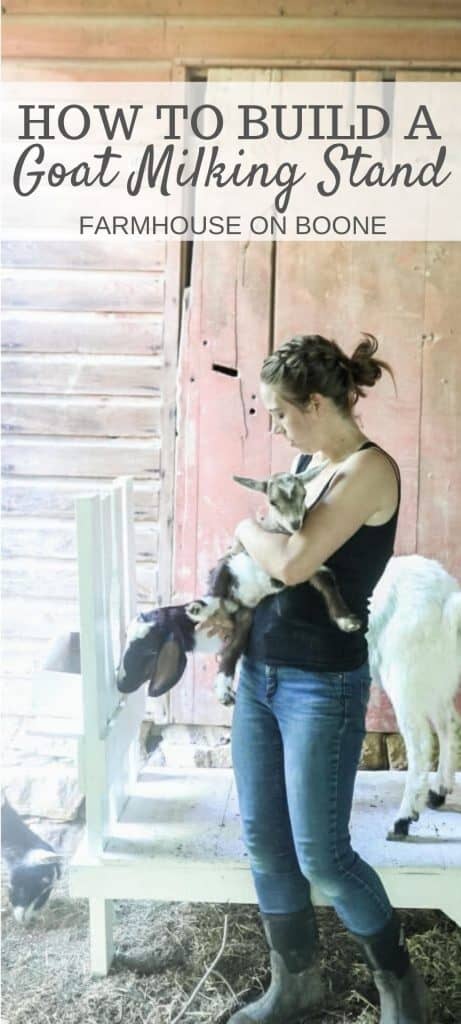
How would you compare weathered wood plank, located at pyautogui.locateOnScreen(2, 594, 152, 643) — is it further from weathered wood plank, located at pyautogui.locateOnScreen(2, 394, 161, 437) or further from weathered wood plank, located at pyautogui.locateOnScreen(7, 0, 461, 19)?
weathered wood plank, located at pyautogui.locateOnScreen(7, 0, 461, 19)

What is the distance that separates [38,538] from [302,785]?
5.28 feet

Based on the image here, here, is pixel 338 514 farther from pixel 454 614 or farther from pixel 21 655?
pixel 21 655

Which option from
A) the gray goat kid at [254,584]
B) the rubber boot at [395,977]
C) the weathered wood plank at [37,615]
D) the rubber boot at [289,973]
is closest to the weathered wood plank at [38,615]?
the weathered wood plank at [37,615]

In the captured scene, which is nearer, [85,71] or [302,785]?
[302,785]

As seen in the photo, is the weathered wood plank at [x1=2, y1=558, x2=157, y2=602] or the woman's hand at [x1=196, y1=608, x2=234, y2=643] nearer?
the woman's hand at [x1=196, y1=608, x2=234, y2=643]

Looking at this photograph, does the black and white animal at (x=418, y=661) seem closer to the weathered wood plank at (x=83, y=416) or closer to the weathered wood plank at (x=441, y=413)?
the weathered wood plank at (x=441, y=413)

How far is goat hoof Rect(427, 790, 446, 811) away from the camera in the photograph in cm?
281

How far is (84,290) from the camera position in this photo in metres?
3.27

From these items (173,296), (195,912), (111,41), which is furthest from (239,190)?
(195,912)

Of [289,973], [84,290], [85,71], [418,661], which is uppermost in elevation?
[85,71]

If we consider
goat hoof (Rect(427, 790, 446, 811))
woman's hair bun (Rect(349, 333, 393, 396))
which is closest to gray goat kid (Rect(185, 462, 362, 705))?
woman's hair bun (Rect(349, 333, 393, 396))

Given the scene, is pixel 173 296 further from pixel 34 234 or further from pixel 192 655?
pixel 192 655

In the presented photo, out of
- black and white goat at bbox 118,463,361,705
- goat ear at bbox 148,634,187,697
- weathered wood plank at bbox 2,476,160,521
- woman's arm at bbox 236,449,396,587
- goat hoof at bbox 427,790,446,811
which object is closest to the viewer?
woman's arm at bbox 236,449,396,587

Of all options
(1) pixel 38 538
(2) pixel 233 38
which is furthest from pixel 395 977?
(2) pixel 233 38
